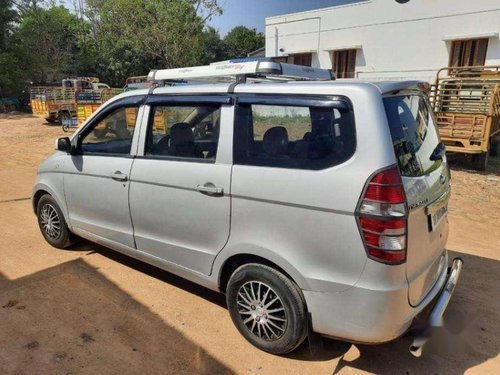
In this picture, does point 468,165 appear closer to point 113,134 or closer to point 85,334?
point 113,134

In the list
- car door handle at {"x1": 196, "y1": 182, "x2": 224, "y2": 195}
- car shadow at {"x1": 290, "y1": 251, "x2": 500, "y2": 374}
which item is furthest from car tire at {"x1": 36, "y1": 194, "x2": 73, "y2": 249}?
car shadow at {"x1": 290, "y1": 251, "x2": 500, "y2": 374}

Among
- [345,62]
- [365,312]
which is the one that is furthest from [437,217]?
[345,62]

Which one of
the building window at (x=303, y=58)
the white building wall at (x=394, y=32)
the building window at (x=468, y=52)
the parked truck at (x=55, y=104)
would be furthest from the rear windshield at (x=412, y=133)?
the building window at (x=303, y=58)

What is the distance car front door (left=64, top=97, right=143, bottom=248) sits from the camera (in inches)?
142

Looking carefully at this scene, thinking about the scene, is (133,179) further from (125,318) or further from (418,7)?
(418,7)

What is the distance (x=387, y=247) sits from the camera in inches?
90.1

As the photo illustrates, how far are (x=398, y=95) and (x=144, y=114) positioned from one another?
202cm

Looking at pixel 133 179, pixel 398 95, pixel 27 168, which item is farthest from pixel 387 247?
pixel 27 168

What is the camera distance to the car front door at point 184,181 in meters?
2.92

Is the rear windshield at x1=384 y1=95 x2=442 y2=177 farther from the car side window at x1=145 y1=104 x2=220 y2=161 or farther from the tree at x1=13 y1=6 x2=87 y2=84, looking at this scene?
the tree at x1=13 y1=6 x2=87 y2=84

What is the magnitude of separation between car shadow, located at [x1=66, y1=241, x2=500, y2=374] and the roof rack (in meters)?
1.87

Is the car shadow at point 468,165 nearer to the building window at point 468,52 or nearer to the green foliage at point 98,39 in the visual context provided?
the building window at point 468,52

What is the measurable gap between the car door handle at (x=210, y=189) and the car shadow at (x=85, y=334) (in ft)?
3.69

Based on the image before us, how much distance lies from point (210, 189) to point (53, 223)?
2541mm
